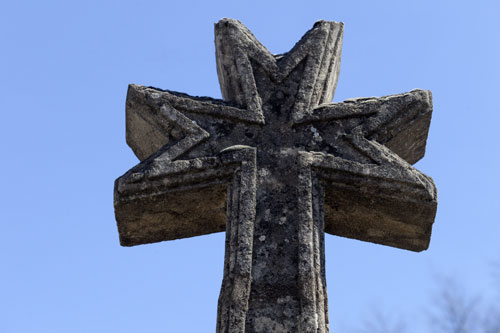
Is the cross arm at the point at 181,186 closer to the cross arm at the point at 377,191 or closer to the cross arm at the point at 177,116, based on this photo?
the cross arm at the point at 177,116

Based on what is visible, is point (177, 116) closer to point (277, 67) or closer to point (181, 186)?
point (181, 186)

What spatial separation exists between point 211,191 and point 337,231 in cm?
84

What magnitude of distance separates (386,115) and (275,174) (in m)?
0.82

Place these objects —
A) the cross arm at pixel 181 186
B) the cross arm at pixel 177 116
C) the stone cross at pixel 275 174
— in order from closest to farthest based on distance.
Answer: the stone cross at pixel 275 174 → the cross arm at pixel 181 186 → the cross arm at pixel 177 116

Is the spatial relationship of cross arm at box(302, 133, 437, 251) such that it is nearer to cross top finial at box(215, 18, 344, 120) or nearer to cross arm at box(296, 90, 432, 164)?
cross arm at box(296, 90, 432, 164)

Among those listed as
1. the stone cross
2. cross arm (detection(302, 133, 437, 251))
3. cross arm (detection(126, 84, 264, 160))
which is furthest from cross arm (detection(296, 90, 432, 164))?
cross arm (detection(126, 84, 264, 160))

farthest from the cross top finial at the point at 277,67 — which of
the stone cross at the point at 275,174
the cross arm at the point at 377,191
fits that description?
the cross arm at the point at 377,191

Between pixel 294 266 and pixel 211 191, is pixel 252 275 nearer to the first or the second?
A: pixel 294 266


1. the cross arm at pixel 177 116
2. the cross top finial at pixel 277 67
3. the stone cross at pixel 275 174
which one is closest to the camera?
the stone cross at pixel 275 174

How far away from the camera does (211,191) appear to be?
5504mm

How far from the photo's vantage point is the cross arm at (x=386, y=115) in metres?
5.72

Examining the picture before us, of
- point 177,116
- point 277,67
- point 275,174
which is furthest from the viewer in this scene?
point 277,67

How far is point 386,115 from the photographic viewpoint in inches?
226

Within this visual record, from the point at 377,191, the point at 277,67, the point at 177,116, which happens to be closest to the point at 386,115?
the point at 377,191
